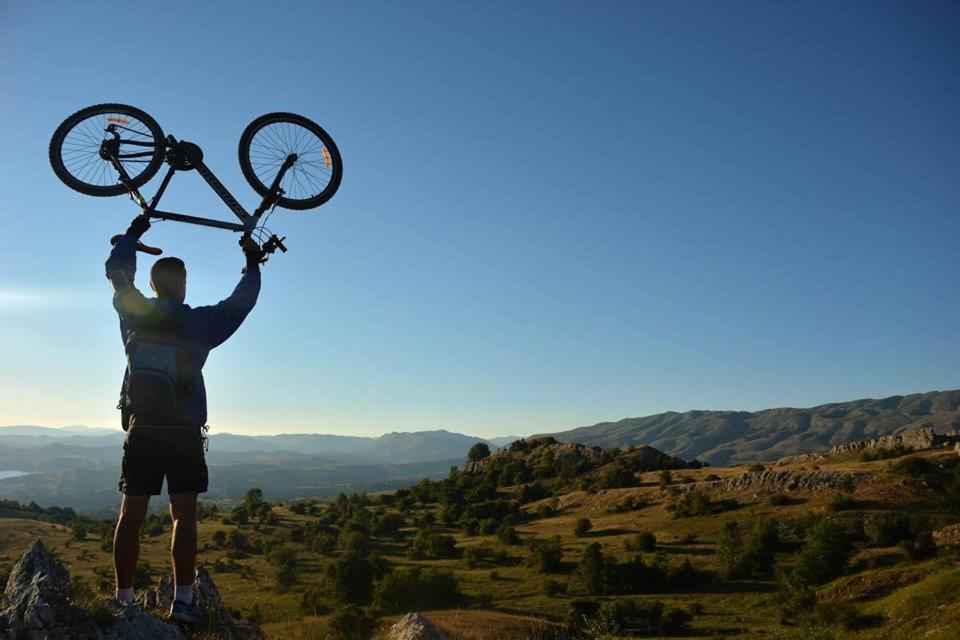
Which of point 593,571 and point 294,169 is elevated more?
point 294,169

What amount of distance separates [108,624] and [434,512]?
10862cm

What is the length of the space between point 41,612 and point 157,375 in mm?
2647

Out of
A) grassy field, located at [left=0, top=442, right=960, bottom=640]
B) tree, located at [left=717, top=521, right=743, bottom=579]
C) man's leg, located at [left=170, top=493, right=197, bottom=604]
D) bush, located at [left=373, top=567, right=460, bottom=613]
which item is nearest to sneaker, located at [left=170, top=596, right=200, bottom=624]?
man's leg, located at [left=170, top=493, right=197, bottom=604]

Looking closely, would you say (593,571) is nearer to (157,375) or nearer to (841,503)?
(841,503)

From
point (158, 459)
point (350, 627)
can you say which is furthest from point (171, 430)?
point (350, 627)

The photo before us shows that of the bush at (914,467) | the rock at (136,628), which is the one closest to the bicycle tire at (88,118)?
the rock at (136,628)

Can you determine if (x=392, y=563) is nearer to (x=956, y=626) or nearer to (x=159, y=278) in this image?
(x=956, y=626)

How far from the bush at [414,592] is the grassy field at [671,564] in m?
2.40

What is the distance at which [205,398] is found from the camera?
7301 mm

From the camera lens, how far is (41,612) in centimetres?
600

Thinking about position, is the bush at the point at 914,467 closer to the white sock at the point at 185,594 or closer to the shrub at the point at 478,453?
the white sock at the point at 185,594

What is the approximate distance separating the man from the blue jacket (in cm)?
1

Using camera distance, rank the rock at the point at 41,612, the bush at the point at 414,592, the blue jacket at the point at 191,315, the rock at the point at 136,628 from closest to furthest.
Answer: the rock at the point at 41,612 → the rock at the point at 136,628 → the blue jacket at the point at 191,315 → the bush at the point at 414,592

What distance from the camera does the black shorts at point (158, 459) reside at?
6.66 meters
